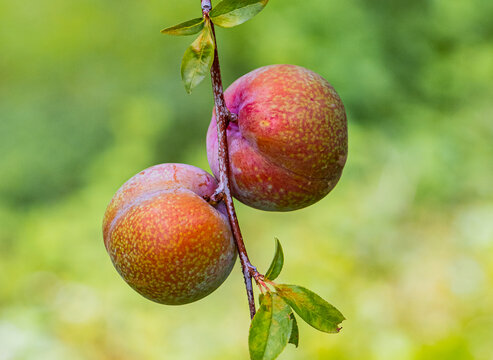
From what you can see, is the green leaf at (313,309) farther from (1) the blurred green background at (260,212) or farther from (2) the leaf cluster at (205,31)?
(1) the blurred green background at (260,212)

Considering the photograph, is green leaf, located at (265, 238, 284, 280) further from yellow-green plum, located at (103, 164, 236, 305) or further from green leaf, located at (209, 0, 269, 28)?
green leaf, located at (209, 0, 269, 28)

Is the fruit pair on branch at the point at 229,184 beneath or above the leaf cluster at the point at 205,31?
beneath

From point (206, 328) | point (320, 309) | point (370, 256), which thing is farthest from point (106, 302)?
point (320, 309)

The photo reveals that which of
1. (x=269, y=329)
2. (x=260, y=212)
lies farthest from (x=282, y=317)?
(x=260, y=212)

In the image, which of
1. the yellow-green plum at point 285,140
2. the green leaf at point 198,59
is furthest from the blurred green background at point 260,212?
the green leaf at point 198,59

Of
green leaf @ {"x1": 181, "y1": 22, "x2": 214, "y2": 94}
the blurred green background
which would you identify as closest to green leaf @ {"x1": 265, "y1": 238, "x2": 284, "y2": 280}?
green leaf @ {"x1": 181, "y1": 22, "x2": 214, "y2": 94}

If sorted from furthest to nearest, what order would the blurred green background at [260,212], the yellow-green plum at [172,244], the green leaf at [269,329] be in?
the blurred green background at [260,212] < the yellow-green plum at [172,244] < the green leaf at [269,329]

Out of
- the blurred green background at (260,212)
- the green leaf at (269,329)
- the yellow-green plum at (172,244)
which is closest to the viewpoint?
the green leaf at (269,329)
